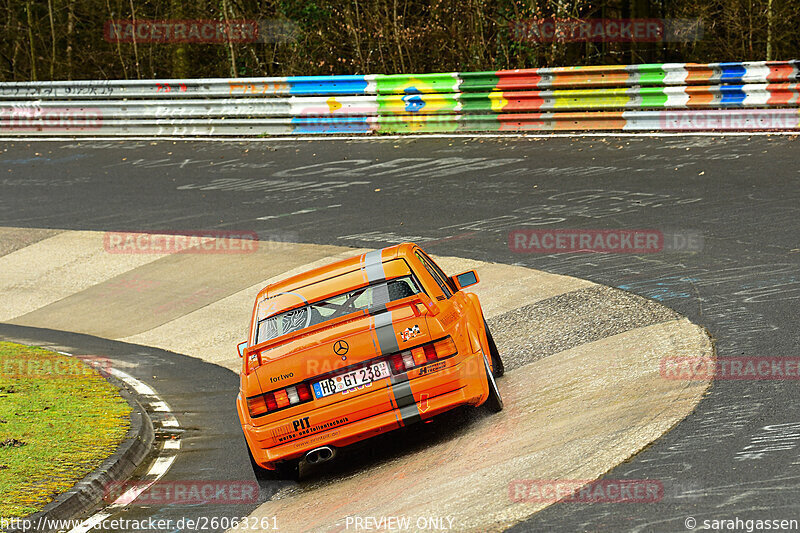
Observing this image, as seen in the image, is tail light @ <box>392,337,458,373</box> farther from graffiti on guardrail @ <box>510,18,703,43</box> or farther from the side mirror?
graffiti on guardrail @ <box>510,18,703,43</box>

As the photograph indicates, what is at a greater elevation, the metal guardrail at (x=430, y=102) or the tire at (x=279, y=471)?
the metal guardrail at (x=430, y=102)

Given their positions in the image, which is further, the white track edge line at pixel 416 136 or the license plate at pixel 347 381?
the white track edge line at pixel 416 136

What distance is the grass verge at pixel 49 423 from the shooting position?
746 centimetres

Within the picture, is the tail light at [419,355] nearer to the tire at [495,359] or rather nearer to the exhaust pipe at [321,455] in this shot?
the exhaust pipe at [321,455]

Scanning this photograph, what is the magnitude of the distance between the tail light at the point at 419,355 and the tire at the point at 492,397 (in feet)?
1.62

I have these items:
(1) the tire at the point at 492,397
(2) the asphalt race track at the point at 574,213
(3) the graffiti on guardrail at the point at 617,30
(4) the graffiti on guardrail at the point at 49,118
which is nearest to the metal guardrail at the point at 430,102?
(4) the graffiti on guardrail at the point at 49,118

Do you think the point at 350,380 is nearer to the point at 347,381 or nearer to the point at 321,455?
the point at 347,381

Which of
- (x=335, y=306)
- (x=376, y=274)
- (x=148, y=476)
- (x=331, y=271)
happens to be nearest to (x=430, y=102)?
(x=331, y=271)

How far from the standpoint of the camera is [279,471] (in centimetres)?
735

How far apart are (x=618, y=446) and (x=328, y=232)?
8.86 meters

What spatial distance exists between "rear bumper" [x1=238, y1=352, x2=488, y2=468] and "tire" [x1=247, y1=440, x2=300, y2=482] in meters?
0.21

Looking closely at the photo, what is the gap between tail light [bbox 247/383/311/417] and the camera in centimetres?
710

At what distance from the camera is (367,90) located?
21.3m

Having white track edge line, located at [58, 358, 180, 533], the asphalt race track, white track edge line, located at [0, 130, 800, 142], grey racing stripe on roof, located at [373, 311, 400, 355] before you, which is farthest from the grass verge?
white track edge line, located at [0, 130, 800, 142]
